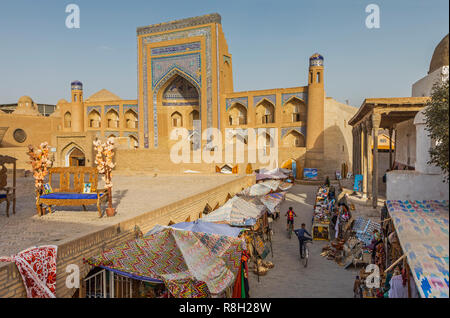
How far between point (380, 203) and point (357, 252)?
13.1 ft

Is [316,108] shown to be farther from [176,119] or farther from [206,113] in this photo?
[176,119]

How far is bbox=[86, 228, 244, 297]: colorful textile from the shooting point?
184 inches

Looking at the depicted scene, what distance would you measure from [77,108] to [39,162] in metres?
28.0

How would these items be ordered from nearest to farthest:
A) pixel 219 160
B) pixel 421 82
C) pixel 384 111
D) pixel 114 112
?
1. pixel 384 111
2. pixel 421 82
3. pixel 219 160
4. pixel 114 112

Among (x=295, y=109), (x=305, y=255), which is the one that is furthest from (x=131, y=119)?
(x=305, y=255)

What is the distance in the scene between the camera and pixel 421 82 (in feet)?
44.2

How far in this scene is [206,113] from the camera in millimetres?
26594

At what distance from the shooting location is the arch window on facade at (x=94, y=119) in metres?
34.0

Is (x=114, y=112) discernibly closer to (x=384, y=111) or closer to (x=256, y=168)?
(x=256, y=168)

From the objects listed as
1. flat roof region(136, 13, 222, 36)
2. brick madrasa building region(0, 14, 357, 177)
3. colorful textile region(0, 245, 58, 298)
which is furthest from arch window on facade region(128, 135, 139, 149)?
colorful textile region(0, 245, 58, 298)

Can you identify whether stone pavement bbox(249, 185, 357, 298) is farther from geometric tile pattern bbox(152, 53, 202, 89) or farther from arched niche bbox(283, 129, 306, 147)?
geometric tile pattern bbox(152, 53, 202, 89)

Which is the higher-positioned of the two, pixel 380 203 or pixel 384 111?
pixel 384 111

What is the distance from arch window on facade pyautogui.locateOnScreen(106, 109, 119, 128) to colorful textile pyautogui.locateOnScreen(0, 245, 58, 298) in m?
30.9
